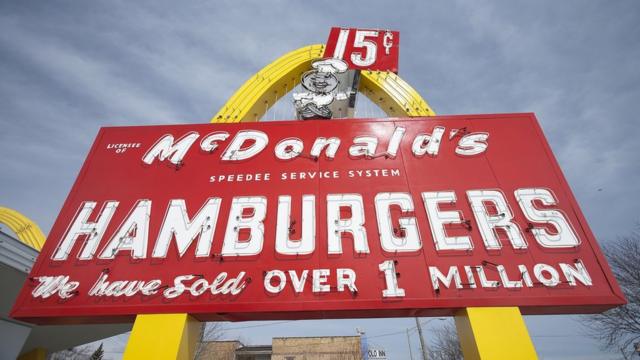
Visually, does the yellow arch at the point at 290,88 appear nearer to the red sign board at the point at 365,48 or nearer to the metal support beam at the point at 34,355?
the red sign board at the point at 365,48

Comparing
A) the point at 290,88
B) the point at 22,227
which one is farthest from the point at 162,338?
the point at 22,227

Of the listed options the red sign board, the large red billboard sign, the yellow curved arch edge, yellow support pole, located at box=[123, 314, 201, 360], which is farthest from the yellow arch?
the yellow curved arch edge

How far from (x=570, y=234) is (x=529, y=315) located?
1815 mm

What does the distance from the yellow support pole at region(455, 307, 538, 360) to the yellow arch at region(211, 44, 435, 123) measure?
18.4 feet

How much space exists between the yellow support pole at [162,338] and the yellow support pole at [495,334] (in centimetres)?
469

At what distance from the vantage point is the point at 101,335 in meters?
10.0

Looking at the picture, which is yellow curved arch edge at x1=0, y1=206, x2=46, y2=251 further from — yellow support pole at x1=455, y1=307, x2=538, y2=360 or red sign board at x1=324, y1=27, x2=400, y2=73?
yellow support pole at x1=455, y1=307, x2=538, y2=360

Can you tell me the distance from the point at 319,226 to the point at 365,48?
684 centimetres

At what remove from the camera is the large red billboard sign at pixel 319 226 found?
5633 millimetres

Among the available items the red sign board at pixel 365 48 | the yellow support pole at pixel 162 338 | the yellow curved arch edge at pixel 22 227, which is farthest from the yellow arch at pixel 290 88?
the yellow curved arch edge at pixel 22 227

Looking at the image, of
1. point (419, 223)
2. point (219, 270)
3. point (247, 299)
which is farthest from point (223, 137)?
point (419, 223)

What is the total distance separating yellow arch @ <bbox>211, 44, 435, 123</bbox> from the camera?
9.41 metres

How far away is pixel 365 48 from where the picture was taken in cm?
1055

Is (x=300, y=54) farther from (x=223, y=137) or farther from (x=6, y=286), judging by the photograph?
(x=6, y=286)
